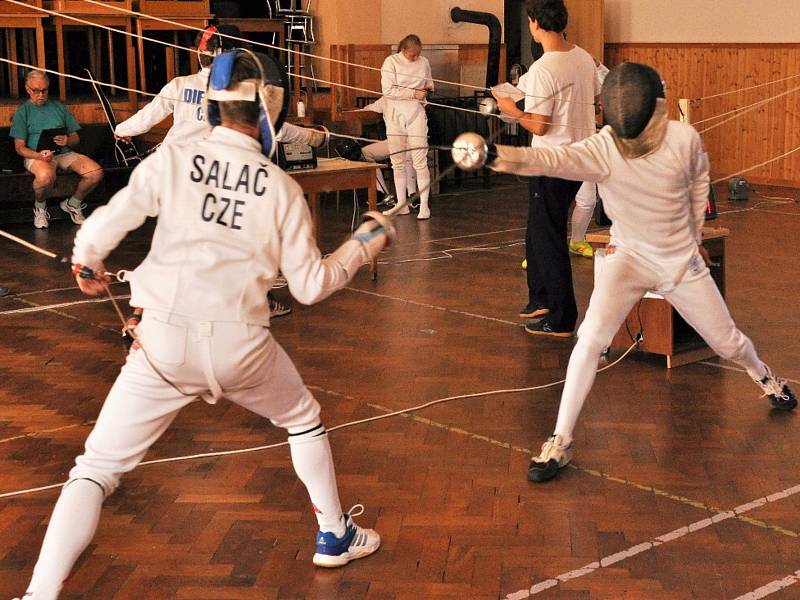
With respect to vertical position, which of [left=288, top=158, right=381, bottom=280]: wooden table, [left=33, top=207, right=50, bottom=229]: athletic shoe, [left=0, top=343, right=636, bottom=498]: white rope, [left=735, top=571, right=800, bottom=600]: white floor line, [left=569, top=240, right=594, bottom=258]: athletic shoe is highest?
[left=288, top=158, right=381, bottom=280]: wooden table

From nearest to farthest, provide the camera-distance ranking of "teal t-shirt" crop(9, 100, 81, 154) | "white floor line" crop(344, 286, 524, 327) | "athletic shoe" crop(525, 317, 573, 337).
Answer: "athletic shoe" crop(525, 317, 573, 337)
"white floor line" crop(344, 286, 524, 327)
"teal t-shirt" crop(9, 100, 81, 154)

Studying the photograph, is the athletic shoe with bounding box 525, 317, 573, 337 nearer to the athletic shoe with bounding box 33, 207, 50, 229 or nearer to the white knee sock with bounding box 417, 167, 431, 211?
the white knee sock with bounding box 417, 167, 431, 211

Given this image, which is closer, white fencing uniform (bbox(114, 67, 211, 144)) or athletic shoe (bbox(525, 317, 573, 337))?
white fencing uniform (bbox(114, 67, 211, 144))

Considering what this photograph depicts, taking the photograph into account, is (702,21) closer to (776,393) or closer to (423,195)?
(423,195)

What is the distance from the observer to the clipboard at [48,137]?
29.8 ft

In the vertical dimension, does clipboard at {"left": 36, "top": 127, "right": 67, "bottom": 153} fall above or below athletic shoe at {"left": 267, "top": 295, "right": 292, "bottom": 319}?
above

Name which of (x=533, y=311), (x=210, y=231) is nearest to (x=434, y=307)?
(x=533, y=311)

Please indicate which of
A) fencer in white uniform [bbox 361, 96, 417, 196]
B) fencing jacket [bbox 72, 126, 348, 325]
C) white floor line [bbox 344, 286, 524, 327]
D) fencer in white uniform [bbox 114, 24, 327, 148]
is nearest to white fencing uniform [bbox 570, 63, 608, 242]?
white floor line [bbox 344, 286, 524, 327]

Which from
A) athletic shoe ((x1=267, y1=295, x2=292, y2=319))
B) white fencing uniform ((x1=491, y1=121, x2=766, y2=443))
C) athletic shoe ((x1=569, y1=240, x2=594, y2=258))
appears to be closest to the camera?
white fencing uniform ((x1=491, y1=121, x2=766, y2=443))

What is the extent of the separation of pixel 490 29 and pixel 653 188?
31.6 ft

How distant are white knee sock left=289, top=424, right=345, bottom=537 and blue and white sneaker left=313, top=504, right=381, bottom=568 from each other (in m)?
0.03

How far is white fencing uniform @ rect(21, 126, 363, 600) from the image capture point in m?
2.74

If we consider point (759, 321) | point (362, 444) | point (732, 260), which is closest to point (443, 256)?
point (732, 260)

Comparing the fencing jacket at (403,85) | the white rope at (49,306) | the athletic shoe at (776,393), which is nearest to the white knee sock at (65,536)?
the athletic shoe at (776,393)
